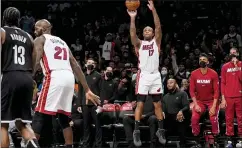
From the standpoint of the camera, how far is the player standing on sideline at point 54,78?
371 inches

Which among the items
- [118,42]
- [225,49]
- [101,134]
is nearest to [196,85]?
[101,134]

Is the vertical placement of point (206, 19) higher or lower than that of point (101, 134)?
higher

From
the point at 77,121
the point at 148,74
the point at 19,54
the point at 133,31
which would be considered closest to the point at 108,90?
the point at 77,121

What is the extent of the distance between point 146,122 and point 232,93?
1.98m

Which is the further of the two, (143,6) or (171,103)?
(143,6)

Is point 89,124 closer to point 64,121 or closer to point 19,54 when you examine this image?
point 64,121

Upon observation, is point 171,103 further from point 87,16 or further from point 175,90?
point 87,16

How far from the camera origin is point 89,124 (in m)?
14.1

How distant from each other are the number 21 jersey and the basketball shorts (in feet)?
0.32

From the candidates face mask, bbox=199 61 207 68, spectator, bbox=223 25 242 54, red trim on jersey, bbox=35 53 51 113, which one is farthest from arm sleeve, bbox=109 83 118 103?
red trim on jersey, bbox=35 53 51 113

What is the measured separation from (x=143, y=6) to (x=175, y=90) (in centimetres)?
745

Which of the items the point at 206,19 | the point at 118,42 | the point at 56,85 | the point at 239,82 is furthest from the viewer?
the point at 206,19

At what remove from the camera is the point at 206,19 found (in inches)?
821

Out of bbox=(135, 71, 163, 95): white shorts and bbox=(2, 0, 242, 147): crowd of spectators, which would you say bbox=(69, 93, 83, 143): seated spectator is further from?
bbox=(135, 71, 163, 95): white shorts
